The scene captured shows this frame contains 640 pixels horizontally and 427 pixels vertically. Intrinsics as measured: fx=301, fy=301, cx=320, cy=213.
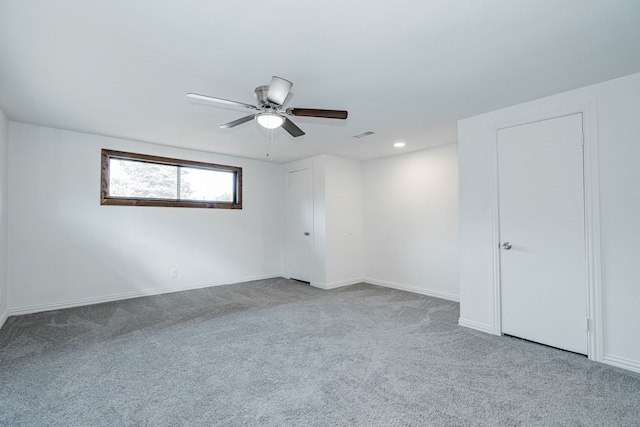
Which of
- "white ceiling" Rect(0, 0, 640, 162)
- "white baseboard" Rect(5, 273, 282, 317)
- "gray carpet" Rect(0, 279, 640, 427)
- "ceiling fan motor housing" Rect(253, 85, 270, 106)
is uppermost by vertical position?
"white ceiling" Rect(0, 0, 640, 162)

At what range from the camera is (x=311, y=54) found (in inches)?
83.8

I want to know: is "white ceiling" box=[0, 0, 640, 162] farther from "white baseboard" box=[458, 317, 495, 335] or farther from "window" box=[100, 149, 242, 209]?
"white baseboard" box=[458, 317, 495, 335]

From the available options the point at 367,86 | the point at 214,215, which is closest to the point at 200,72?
the point at 367,86

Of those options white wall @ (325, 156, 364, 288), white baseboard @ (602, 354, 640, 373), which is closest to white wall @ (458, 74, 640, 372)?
white baseboard @ (602, 354, 640, 373)

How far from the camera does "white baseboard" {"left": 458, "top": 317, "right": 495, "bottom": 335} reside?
319 cm

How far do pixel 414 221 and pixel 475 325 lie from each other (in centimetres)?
203

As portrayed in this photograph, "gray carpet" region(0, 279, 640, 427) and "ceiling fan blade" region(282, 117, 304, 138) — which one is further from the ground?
"ceiling fan blade" region(282, 117, 304, 138)

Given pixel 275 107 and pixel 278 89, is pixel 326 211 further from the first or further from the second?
pixel 278 89

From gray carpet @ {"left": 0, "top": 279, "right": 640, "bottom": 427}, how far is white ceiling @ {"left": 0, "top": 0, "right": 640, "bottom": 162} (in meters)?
2.36

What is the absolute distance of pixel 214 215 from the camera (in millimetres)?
5332

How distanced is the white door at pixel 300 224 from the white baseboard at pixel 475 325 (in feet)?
9.22

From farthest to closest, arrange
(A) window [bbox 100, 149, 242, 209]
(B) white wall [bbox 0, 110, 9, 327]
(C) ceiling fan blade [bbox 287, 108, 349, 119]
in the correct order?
1. (A) window [bbox 100, 149, 242, 209]
2. (B) white wall [bbox 0, 110, 9, 327]
3. (C) ceiling fan blade [bbox 287, 108, 349, 119]

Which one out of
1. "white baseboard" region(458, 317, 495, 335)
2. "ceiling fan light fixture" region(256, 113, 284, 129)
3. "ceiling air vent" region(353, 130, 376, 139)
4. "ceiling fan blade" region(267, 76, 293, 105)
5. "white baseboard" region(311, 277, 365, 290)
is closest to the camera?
"ceiling fan blade" region(267, 76, 293, 105)

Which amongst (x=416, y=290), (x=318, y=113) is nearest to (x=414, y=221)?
(x=416, y=290)
